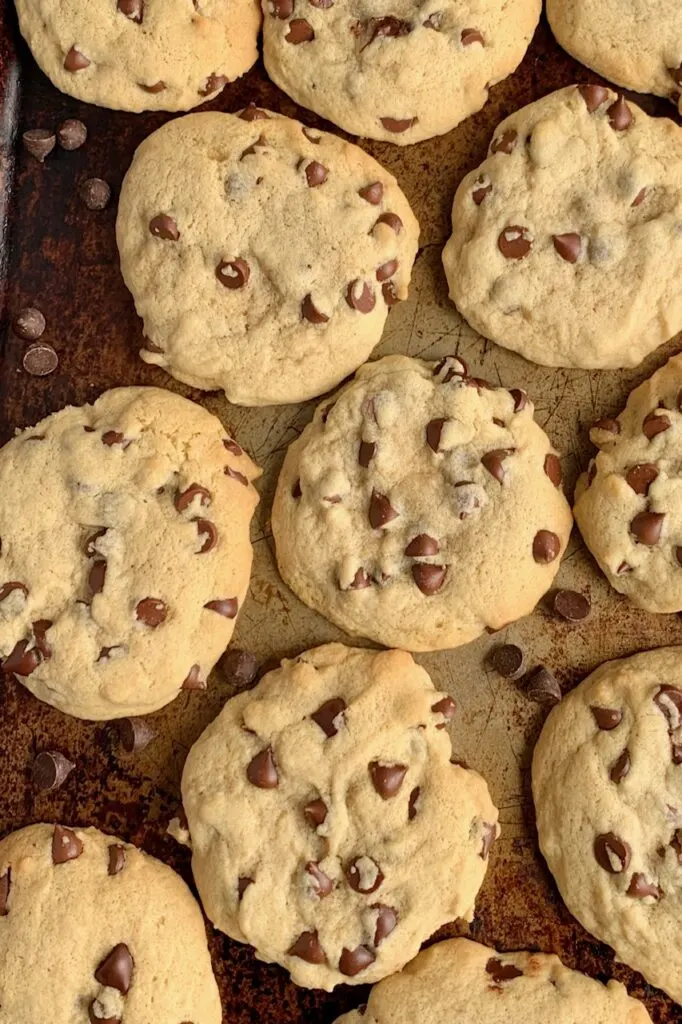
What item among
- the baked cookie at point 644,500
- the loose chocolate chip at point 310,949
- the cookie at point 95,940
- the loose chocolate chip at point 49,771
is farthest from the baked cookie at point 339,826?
the baked cookie at point 644,500

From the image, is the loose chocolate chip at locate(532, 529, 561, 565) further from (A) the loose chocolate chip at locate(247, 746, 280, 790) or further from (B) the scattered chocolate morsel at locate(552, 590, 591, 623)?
(A) the loose chocolate chip at locate(247, 746, 280, 790)

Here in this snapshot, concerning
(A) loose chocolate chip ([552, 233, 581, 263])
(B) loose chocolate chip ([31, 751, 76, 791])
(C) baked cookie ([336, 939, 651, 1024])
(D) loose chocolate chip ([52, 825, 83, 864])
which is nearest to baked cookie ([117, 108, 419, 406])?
(A) loose chocolate chip ([552, 233, 581, 263])

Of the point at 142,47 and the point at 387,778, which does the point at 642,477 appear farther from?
the point at 142,47

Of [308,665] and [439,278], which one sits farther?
[439,278]

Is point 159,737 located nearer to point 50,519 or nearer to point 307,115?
point 50,519

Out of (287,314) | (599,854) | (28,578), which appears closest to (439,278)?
(287,314)

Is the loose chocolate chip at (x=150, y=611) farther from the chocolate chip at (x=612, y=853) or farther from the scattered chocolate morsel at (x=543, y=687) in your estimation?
the chocolate chip at (x=612, y=853)
